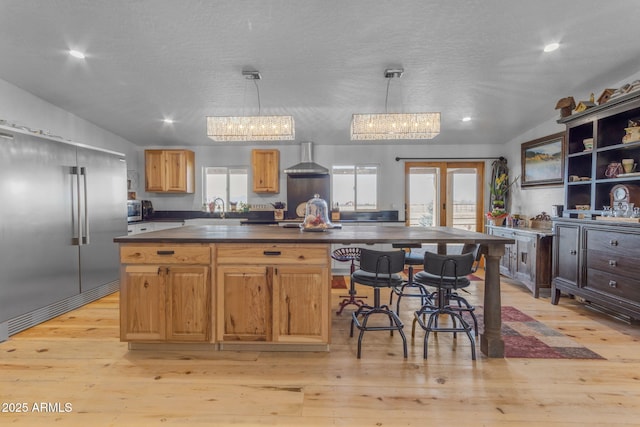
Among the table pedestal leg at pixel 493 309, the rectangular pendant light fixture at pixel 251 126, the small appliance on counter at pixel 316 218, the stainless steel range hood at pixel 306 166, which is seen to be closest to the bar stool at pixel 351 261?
the small appliance on counter at pixel 316 218

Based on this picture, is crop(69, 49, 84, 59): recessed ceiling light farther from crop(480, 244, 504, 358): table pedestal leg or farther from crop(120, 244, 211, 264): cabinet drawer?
crop(480, 244, 504, 358): table pedestal leg

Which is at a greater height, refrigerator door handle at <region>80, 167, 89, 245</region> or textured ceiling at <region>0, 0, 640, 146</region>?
textured ceiling at <region>0, 0, 640, 146</region>

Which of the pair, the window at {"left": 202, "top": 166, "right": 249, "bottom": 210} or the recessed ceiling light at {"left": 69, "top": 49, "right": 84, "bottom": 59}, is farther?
the window at {"left": 202, "top": 166, "right": 249, "bottom": 210}

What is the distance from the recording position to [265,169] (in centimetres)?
562

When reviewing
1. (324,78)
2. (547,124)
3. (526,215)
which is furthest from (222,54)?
(526,215)

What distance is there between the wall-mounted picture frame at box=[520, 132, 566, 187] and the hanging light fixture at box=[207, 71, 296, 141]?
384 cm

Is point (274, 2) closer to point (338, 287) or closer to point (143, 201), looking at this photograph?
point (338, 287)

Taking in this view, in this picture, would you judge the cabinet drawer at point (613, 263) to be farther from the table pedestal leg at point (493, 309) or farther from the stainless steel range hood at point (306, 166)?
the stainless steel range hood at point (306, 166)

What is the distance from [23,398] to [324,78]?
11.5 ft

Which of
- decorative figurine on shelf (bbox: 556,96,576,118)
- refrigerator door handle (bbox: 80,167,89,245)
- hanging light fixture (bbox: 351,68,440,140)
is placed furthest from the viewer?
decorative figurine on shelf (bbox: 556,96,576,118)

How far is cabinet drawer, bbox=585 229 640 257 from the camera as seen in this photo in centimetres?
262

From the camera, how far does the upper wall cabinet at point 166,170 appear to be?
5.55 m

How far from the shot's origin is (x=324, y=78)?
3.30 meters

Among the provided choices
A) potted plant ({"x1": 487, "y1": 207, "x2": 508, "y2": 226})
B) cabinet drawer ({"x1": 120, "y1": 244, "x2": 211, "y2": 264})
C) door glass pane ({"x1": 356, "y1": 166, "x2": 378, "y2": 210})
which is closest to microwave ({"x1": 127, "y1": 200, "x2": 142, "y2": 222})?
cabinet drawer ({"x1": 120, "y1": 244, "x2": 211, "y2": 264})
